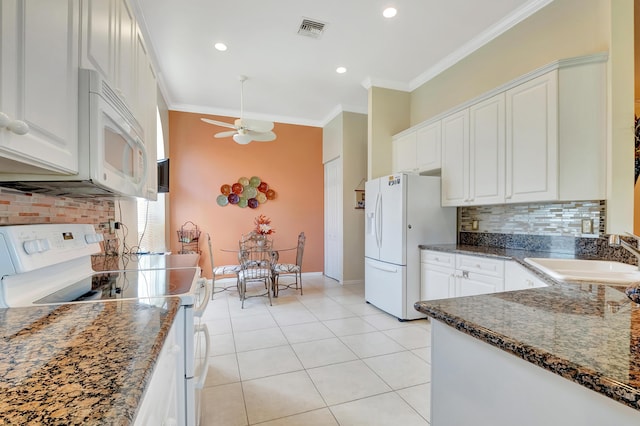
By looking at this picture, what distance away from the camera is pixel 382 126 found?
4.11 m

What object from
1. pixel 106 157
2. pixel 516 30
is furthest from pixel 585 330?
pixel 516 30

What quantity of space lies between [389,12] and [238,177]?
3588 millimetres

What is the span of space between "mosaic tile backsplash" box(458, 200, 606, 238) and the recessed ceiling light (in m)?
2.16

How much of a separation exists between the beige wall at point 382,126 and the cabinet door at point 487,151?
4.22 feet

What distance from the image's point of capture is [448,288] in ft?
9.77

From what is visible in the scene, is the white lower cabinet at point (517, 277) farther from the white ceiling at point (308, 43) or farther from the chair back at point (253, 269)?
the chair back at point (253, 269)

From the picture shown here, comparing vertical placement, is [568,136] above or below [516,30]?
below

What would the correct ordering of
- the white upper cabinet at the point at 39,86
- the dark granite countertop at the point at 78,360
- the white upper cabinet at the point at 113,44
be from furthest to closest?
1. the white upper cabinet at the point at 113,44
2. the white upper cabinet at the point at 39,86
3. the dark granite countertop at the point at 78,360

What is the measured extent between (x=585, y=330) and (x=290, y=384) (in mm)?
1866

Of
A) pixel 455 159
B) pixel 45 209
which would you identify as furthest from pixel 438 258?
pixel 45 209

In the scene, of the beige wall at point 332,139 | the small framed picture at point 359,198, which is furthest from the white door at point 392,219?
the beige wall at point 332,139

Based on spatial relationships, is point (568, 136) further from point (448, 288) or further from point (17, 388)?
point (17, 388)

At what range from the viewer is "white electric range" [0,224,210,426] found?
100 cm

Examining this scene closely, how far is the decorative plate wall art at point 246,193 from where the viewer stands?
17.3ft
